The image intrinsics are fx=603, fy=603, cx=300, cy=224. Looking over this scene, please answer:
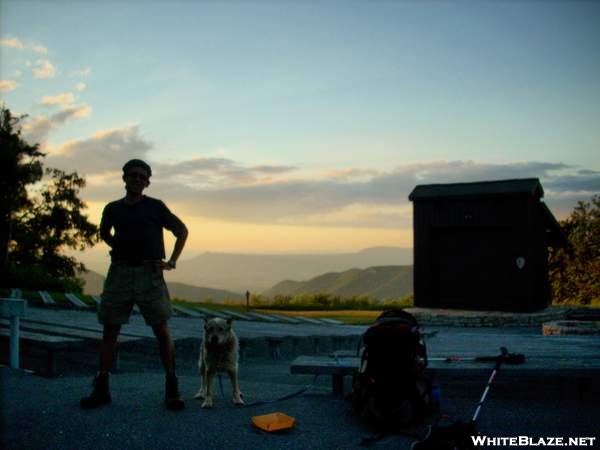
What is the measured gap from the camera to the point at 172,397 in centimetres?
580

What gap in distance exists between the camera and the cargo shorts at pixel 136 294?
5.91m

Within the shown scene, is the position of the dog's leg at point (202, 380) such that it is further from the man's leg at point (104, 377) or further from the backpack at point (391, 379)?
the backpack at point (391, 379)

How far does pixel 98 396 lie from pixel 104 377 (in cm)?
19

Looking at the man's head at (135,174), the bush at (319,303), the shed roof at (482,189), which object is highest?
the shed roof at (482,189)

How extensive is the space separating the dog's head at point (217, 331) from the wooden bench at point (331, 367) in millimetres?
877

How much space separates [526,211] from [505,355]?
55.3ft

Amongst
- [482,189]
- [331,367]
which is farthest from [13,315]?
[482,189]

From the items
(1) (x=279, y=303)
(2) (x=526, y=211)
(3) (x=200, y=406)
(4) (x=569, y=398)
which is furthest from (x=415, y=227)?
(3) (x=200, y=406)

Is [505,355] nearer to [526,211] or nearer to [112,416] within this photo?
[112,416]

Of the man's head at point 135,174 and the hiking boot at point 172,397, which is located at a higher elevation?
the man's head at point 135,174

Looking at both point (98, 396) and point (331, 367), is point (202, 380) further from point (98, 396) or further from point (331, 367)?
point (331, 367)

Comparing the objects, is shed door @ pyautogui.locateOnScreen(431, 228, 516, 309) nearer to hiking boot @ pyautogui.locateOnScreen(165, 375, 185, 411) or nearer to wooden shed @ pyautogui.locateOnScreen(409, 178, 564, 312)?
wooden shed @ pyautogui.locateOnScreen(409, 178, 564, 312)

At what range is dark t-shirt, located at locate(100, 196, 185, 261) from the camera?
19.5ft

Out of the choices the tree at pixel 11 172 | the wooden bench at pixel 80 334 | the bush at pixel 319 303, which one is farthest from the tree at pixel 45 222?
the wooden bench at pixel 80 334
